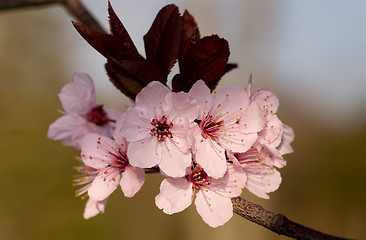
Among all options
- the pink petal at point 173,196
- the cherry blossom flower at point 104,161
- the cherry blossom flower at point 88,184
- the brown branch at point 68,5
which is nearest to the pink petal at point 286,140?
the pink petal at point 173,196

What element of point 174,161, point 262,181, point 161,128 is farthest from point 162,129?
point 262,181

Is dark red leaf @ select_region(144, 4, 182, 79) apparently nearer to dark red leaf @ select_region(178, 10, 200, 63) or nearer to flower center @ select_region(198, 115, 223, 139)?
dark red leaf @ select_region(178, 10, 200, 63)

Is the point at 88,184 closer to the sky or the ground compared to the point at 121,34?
closer to the ground

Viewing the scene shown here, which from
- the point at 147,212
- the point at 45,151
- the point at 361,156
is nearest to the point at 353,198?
the point at 361,156

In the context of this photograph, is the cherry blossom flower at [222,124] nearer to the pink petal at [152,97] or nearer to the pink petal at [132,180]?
the pink petal at [152,97]

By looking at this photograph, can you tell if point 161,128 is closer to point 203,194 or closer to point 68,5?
point 203,194

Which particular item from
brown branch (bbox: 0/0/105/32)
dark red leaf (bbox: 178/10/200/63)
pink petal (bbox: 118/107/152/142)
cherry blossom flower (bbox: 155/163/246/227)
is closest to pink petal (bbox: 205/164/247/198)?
cherry blossom flower (bbox: 155/163/246/227)

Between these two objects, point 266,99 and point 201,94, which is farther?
point 266,99
